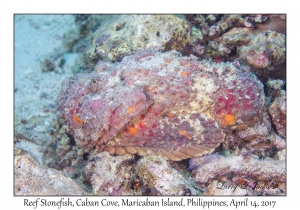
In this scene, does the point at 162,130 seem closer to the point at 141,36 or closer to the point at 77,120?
the point at 77,120

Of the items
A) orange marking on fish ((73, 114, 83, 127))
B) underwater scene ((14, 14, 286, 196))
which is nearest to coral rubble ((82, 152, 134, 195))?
underwater scene ((14, 14, 286, 196))

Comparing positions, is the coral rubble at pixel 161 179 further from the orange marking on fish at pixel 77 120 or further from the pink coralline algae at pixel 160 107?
the orange marking on fish at pixel 77 120

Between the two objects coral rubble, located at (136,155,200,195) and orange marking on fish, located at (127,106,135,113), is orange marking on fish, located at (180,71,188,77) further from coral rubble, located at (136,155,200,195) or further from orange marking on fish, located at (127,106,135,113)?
coral rubble, located at (136,155,200,195)

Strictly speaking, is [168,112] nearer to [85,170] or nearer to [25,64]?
[85,170]

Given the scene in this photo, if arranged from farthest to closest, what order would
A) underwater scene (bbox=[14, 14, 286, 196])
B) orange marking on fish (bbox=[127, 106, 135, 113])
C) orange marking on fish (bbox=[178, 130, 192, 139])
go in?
orange marking on fish (bbox=[178, 130, 192, 139]), orange marking on fish (bbox=[127, 106, 135, 113]), underwater scene (bbox=[14, 14, 286, 196])

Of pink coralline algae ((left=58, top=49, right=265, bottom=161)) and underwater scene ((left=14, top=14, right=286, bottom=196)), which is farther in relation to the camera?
pink coralline algae ((left=58, top=49, right=265, bottom=161))

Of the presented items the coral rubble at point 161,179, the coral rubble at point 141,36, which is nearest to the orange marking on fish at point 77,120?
the coral rubble at point 161,179

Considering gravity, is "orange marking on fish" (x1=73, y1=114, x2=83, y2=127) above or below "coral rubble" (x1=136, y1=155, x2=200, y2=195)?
above

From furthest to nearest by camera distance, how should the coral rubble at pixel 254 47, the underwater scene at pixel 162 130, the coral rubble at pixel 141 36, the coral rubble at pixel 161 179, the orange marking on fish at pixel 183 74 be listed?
the coral rubble at pixel 254 47, the coral rubble at pixel 141 36, the orange marking on fish at pixel 183 74, the underwater scene at pixel 162 130, the coral rubble at pixel 161 179

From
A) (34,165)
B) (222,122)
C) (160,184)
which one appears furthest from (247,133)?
(34,165)
